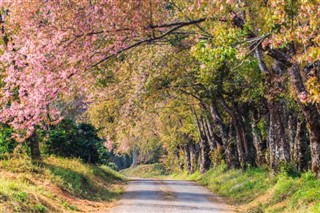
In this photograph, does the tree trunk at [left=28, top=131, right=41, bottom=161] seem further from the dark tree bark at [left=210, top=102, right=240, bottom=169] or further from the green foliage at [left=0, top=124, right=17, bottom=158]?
the dark tree bark at [left=210, top=102, right=240, bottom=169]

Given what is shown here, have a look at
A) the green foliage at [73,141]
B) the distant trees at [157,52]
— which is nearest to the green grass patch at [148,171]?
the green foliage at [73,141]

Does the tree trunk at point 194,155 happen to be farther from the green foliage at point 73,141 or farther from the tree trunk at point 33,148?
the tree trunk at point 33,148

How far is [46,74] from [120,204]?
7.44 m

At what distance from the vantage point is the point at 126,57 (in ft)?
68.9

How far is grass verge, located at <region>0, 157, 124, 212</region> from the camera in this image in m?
15.2

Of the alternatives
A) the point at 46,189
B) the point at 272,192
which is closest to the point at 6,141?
the point at 46,189

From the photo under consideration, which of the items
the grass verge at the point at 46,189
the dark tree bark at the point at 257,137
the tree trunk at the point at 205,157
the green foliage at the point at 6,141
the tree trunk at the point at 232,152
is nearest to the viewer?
the grass verge at the point at 46,189

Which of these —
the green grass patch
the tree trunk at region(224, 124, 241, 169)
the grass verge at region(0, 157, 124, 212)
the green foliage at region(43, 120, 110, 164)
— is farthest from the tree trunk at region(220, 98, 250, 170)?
the green grass patch

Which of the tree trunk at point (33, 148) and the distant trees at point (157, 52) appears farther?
the tree trunk at point (33, 148)

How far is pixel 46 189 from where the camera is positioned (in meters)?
19.0

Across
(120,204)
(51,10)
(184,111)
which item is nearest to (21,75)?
(51,10)

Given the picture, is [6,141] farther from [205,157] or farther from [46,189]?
[205,157]

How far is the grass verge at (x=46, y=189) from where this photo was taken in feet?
49.9

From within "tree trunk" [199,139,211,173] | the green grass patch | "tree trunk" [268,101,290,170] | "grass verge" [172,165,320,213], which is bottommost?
"grass verge" [172,165,320,213]
